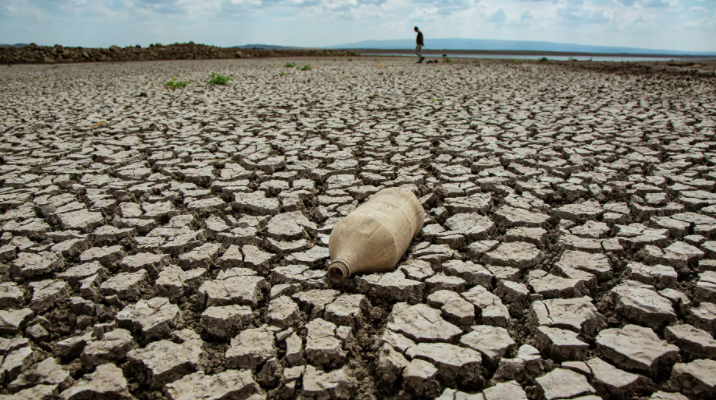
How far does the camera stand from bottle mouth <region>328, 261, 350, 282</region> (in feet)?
6.07

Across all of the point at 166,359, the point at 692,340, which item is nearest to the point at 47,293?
the point at 166,359

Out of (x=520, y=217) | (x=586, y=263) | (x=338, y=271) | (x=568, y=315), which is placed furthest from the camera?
(x=520, y=217)

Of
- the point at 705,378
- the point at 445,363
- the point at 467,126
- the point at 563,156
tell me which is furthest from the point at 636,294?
the point at 467,126

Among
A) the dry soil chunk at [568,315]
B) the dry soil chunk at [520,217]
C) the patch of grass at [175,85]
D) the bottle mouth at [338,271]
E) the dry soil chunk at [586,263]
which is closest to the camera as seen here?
the dry soil chunk at [568,315]

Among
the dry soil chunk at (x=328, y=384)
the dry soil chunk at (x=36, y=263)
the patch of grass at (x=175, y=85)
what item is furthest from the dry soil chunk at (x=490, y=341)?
the patch of grass at (x=175, y=85)

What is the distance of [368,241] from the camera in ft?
6.37

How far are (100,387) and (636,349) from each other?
73.3 inches

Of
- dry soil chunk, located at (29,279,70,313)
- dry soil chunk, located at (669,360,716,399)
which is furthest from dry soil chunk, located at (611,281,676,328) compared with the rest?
dry soil chunk, located at (29,279,70,313)

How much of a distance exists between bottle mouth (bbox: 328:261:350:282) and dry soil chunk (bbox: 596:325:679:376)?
101 cm

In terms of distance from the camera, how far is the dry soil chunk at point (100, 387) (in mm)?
Answer: 1399

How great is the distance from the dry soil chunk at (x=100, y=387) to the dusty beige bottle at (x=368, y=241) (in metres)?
0.86

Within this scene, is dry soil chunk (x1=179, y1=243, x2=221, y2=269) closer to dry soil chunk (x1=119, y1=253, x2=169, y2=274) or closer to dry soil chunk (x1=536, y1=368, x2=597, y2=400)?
dry soil chunk (x1=119, y1=253, x2=169, y2=274)

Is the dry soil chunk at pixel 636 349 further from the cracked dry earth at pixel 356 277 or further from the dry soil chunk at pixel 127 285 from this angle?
the dry soil chunk at pixel 127 285

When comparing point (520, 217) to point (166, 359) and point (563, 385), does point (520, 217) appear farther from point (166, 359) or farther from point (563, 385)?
point (166, 359)
